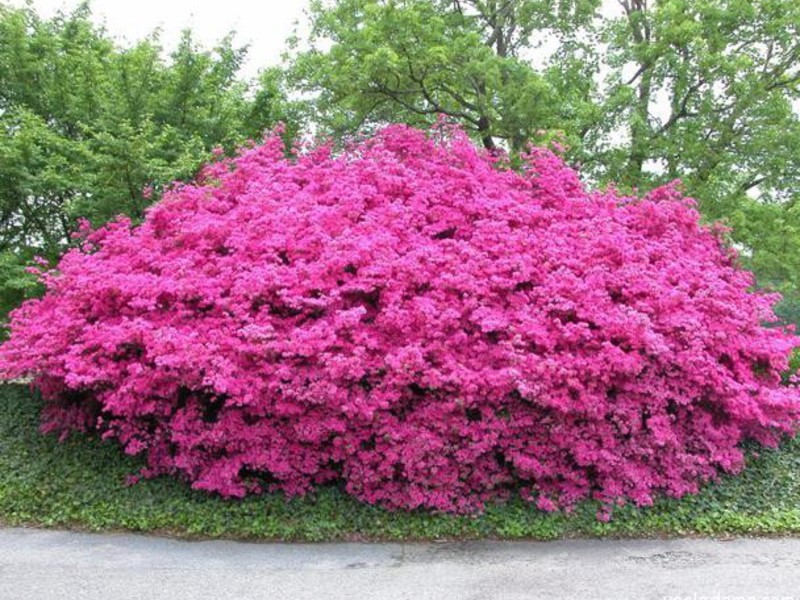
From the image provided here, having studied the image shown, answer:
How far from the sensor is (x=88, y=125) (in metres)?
8.68

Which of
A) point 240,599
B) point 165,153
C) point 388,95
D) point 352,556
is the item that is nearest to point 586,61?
point 388,95

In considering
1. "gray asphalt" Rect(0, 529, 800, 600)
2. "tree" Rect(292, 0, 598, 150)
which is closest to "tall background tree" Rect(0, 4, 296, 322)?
"tree" Rect(292, 0, 598, 150)

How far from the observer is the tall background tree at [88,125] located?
7.80 m

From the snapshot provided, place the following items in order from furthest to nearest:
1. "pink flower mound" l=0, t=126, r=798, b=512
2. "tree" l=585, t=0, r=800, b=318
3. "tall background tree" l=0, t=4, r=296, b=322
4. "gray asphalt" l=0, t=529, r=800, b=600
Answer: "tree" l=585, t=0, r=800, b=318 → "tall background tree" l=0, t=4, r=296, b=322 → "pink flower mound" l=0, t=126, r=798, b=512 → "gray asphalt" l=0, t=529, r=800, b=600

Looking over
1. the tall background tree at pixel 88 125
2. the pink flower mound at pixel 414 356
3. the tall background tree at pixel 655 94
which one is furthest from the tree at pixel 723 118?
the tall background tree at pixel 88 125

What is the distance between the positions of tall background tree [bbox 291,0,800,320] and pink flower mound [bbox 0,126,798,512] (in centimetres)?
364

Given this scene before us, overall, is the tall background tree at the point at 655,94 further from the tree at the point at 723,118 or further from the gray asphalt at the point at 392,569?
the gray asphalt at the point at 392,569

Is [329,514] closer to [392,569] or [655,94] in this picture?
[392,569]

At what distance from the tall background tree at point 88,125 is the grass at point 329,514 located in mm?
2896

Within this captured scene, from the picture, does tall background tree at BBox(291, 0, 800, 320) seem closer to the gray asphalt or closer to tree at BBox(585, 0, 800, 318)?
tree at BBox(585, 0, 800, 318)

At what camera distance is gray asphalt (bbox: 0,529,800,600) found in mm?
4031

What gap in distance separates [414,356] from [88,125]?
6.40 meters

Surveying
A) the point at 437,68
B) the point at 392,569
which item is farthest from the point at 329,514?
the point at 437,68

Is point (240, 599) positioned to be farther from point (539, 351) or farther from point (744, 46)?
point (744, 46)
